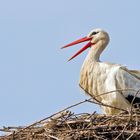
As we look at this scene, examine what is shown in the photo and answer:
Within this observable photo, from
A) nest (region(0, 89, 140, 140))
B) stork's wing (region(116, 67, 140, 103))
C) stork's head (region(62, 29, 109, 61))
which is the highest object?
stork's head (region(62, 29, 109, 61))

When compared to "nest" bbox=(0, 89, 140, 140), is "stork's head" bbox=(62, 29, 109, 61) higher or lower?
higher

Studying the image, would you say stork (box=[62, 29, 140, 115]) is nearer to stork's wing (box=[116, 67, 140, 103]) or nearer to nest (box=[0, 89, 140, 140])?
stork's wing (box=[116, 67, 140, 103])

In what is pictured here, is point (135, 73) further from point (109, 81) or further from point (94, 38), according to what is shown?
point (94, 38)

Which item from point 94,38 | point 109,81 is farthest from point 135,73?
point 94,38

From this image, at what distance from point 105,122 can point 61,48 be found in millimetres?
3667

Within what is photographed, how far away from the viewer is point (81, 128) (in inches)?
390

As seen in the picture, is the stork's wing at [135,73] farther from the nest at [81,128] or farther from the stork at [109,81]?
the nest at [81,128]

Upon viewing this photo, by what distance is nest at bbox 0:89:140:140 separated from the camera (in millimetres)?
9703

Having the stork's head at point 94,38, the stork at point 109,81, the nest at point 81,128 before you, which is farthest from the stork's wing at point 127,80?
the nest at point 81,128

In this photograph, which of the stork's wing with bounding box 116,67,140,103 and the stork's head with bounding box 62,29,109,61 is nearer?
the stork's wing with bounding box 116,67,140,103

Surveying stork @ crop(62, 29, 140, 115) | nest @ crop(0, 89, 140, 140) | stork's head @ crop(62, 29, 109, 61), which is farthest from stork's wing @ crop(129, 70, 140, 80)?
nest @ crop(0, 89, 140, 140)

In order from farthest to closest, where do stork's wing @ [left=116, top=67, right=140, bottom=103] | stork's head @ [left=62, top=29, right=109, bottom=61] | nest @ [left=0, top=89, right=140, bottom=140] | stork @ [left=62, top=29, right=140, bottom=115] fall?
1. stork's head @ [left=62, top=29, right=109, bottom=61]
2. stork's wing @ [left=116, top=67, right=140, bottom=103]
3. stork @ [left=62, top=29, right=140, bottom=115]
4. nest @ [left=0, top=89, right=140, bottom=140]

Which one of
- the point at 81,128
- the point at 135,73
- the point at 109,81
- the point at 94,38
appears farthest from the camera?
the point at 94,38

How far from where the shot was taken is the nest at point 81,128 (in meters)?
9.70
